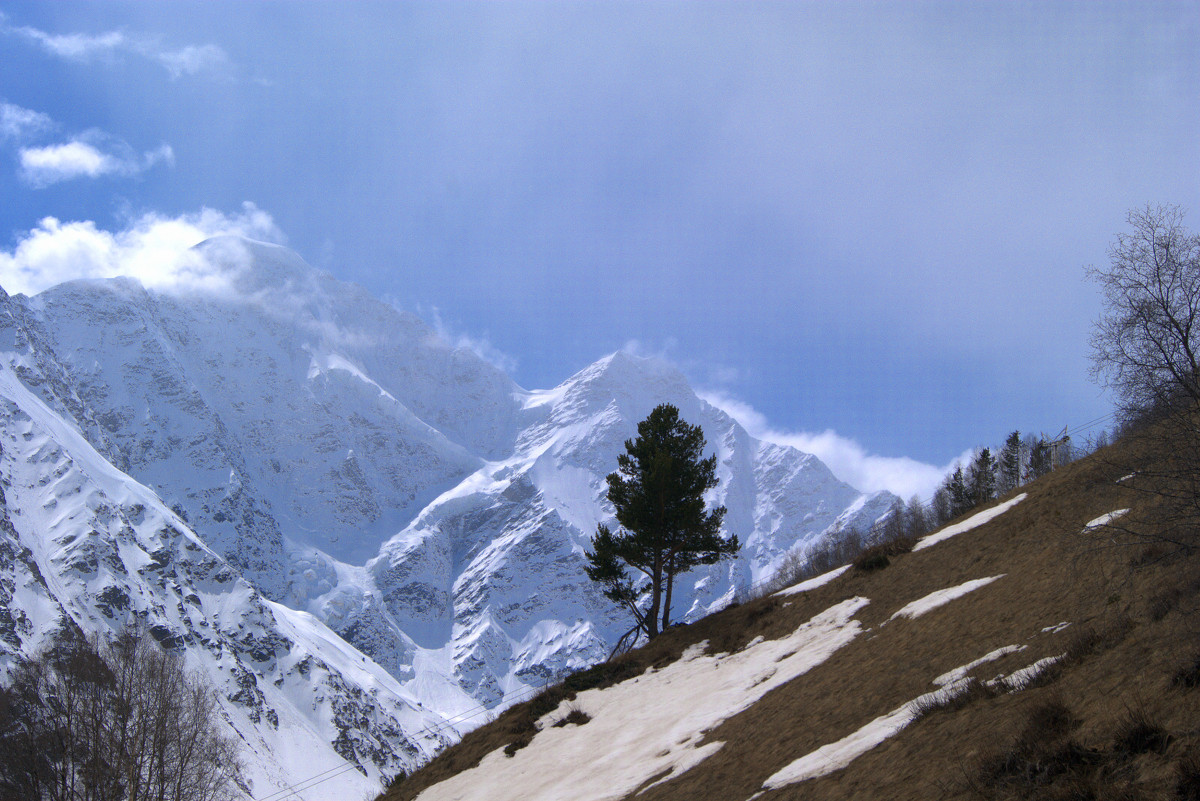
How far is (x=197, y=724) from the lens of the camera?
30.7 m

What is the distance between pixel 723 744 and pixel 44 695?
29329 mm

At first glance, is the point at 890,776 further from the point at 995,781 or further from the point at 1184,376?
the point at 1184,376

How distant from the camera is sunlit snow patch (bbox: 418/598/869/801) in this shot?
15.8m

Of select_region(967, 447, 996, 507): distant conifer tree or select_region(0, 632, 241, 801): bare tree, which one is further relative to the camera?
select_region(967, 447, 996, 507): distant conifer tree

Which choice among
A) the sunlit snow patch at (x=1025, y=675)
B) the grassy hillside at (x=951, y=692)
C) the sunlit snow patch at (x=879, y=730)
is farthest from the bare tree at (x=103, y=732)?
the sunlit snow patch at (x=1025, y=675)

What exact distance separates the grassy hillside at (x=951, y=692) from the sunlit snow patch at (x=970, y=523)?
0.42 metres

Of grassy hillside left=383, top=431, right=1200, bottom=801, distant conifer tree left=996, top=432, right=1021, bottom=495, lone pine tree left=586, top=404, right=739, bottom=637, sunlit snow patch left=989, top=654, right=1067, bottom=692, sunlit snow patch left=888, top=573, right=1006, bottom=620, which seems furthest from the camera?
distant conifer tree left=996, top=432, right=1021, bottom=495

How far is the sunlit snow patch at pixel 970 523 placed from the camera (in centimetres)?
2258

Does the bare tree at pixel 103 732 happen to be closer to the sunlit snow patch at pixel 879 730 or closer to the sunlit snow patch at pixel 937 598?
the sunlit snow patch at pixel 879 730

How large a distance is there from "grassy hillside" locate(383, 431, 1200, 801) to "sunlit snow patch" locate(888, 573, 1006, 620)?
0.18 m

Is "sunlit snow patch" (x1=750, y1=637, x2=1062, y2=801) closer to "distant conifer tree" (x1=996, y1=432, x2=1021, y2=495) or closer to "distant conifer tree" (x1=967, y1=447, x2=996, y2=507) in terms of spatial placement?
"distant conifer tree" (x1=967, y1=447, x2=996, y2=507)

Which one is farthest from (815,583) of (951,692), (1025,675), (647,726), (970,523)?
(1025,675)

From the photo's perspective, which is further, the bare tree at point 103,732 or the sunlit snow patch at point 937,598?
the bare tree at point 103,732

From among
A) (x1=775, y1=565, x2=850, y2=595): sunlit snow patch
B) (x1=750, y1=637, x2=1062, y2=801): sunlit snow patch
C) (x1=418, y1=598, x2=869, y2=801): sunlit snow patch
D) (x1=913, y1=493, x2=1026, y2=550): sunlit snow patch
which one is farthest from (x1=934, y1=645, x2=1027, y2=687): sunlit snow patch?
(x1=775, y1=565, x2=850, y2=595): sunlit snow patch
